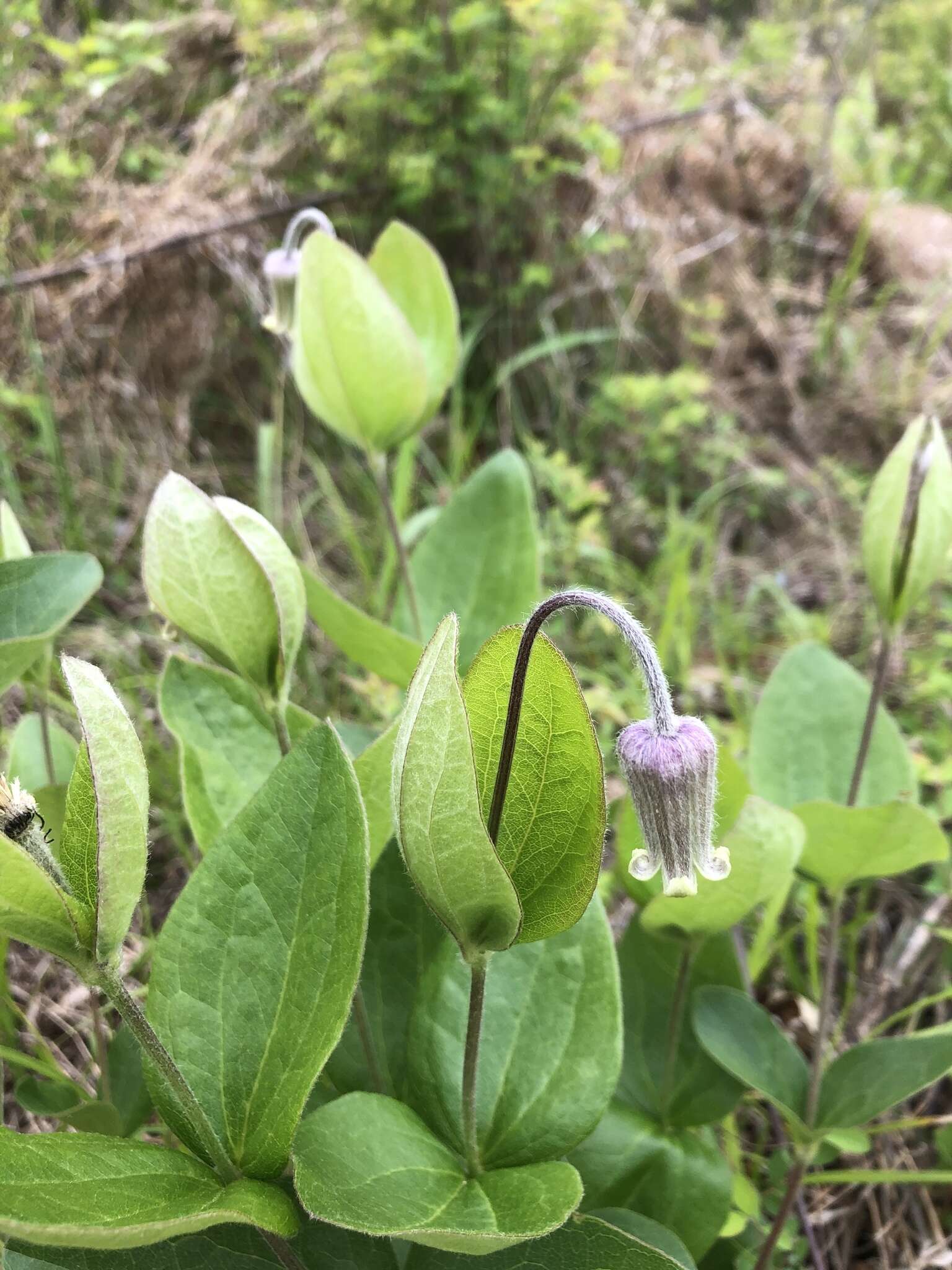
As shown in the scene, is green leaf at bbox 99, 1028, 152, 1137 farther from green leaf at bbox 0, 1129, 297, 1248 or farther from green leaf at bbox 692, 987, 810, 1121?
green leaf at bbox 692, 987, 810, 1121

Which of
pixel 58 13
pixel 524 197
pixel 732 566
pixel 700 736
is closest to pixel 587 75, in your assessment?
pixel 524 197

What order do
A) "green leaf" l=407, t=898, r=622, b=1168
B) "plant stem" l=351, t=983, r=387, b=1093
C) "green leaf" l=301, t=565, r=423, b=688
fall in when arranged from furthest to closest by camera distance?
"green leaf" l=301, t=565, r=423, b=688 → "plant stem" l=351, t=983, r=387, b=1093 → "green leaf" l=407, t=898, r=622, b=1168

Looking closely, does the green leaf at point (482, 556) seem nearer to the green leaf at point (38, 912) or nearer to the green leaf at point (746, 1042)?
the green leaf at point (746, 1042)

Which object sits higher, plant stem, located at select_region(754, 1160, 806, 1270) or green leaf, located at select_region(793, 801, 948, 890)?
green leaf, located at select_region(793, 801, 948, 890)

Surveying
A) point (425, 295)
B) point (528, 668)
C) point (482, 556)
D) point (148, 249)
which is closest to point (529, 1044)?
point (528, 668)

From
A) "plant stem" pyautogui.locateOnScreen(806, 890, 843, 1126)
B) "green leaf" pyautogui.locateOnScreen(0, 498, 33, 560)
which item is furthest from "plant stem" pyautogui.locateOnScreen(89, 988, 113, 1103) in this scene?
"plant stem" pyautogui.locateOnScreen(806, 890, 843, 1126)

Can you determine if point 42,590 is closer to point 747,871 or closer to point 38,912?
point 38,912

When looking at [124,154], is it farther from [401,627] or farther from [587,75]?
[401,627]

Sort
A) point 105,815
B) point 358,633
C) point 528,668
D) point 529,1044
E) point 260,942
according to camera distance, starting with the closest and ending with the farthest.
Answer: point 105,815 < point 528,668 < point 260,942 < point 529,1044 < point 358,633
